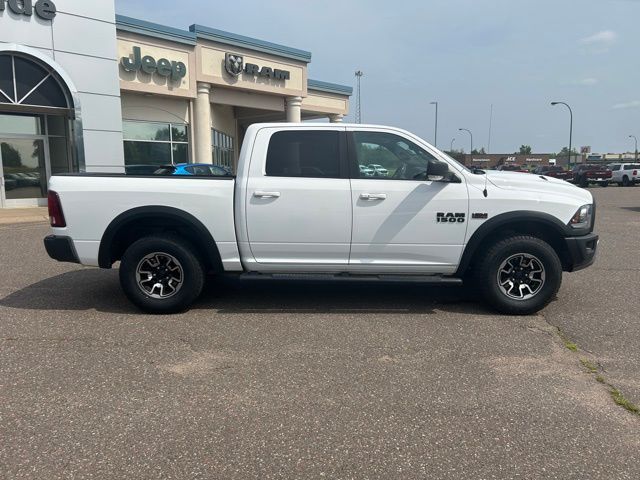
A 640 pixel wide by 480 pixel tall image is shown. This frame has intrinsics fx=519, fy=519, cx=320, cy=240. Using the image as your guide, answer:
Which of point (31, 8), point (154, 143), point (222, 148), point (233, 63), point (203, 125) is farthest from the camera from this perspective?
point (222, 148)

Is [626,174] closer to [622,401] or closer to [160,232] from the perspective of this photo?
[622,401]

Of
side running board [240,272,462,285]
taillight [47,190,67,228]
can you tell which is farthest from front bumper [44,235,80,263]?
side running board [240,272,462,285]

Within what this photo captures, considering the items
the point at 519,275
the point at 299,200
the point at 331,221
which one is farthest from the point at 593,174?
the point at 299,200

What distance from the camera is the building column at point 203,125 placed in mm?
22500

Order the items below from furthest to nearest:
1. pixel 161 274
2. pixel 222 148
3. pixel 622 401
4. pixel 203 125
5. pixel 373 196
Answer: pixel 222 148, pixel 203 125, pixel 161 274, pixel 373 196, pixel 622 401

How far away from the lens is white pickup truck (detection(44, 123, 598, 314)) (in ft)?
17.3

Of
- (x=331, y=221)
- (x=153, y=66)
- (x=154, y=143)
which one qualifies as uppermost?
(x=153, y=66)

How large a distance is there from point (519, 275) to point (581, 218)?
0.85 meters

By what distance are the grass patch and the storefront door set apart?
1827 centimetres

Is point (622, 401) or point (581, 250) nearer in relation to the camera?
point (622, 401)

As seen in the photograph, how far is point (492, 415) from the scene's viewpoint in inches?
133

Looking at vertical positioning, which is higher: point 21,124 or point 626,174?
point 21,124

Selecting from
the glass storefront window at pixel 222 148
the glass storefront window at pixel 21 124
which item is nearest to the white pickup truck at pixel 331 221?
the glass storefront window at pixel 21 124

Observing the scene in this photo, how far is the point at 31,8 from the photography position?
1518 centimetres
